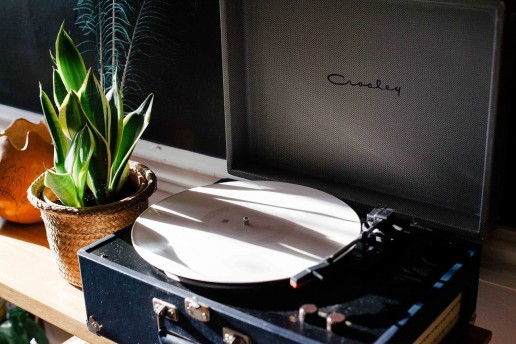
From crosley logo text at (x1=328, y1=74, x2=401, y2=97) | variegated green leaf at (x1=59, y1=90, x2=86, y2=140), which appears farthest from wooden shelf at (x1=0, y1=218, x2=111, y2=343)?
crosley logo text at (x1=328, y1=74, x2=401, y2=97)

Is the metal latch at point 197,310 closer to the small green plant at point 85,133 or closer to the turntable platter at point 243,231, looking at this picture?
the turntable platter at point 243,231

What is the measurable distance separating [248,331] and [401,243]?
237 mm

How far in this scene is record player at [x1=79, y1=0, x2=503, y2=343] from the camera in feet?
2.61

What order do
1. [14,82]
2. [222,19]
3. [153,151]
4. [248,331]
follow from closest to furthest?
[248,331] → [222,19] → [153,151] → [14,82]

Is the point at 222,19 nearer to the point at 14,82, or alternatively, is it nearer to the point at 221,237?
the point at 221,237

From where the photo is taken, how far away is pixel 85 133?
0.98 metres

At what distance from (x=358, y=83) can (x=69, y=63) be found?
1.34 ft

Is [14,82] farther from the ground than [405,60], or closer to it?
closer to it

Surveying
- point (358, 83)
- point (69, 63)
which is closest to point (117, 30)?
point (69, 63)

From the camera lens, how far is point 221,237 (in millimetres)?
916


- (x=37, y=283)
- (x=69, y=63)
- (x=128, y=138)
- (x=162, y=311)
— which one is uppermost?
(x=69, y=63)

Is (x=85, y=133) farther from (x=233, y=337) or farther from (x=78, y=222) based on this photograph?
(x=233, y=337)

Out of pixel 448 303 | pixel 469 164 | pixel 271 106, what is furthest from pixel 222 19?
pixel 448 303

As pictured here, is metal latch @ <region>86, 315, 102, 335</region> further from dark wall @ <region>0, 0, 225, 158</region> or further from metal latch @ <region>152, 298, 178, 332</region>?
dark wall @ <region>0, 0, 225, 158</region>
